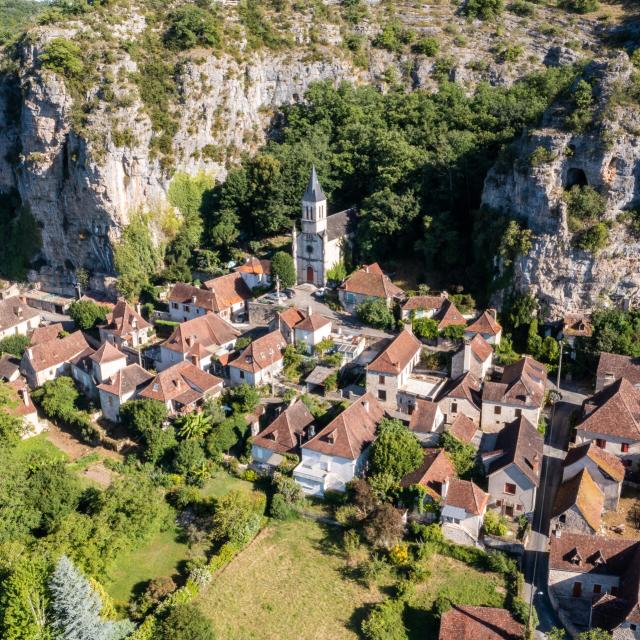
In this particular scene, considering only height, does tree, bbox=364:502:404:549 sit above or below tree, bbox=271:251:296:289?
below

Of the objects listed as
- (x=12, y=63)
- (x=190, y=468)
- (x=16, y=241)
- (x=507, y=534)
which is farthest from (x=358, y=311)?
(x=12, y=63)

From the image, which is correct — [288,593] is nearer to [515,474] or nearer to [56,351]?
[515,474]

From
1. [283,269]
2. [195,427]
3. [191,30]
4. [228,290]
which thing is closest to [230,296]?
[228,290]

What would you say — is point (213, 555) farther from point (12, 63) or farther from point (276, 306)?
point (12, 63)

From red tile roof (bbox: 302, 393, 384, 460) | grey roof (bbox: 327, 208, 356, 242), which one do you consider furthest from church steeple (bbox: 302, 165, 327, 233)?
red tile roof (bbox: 302, 393, 384, 460)

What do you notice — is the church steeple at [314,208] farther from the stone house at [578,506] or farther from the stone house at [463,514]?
the stone house at [578,506]

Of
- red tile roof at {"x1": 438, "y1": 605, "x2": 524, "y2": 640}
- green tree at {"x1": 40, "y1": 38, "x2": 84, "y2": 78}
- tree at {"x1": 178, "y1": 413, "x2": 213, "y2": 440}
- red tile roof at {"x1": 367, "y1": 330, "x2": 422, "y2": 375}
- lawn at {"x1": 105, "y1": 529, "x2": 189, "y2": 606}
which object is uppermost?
green tree at {"x1": 40, "y1": 38, "x2": 84, "y2": 78}

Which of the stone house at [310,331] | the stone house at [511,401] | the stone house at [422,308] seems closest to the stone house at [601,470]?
the stone house at [511,401]

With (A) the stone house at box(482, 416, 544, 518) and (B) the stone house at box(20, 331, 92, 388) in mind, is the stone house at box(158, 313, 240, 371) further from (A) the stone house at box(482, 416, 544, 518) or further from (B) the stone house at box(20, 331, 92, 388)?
(A) the stone house at box(482, 416, 544, 518)
